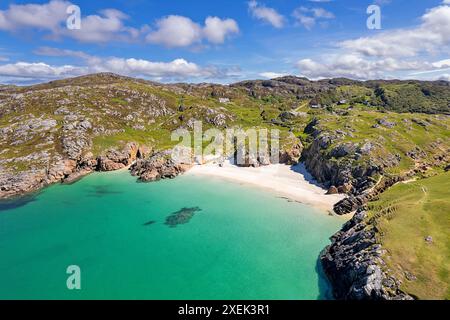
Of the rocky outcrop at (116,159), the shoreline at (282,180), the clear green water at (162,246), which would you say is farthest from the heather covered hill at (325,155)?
the clear green water at (162,246)

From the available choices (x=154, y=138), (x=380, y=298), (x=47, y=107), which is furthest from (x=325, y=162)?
(x=47, y=107)

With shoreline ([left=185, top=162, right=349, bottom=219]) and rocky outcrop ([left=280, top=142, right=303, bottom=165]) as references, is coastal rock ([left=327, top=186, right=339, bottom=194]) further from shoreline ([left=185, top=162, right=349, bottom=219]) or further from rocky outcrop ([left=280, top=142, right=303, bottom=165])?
rocky outcrop ([left=280, top=142, right=303, bottom=165])

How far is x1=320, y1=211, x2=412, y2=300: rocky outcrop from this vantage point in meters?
32.4

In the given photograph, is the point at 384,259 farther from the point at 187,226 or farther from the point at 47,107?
the point at 47,107

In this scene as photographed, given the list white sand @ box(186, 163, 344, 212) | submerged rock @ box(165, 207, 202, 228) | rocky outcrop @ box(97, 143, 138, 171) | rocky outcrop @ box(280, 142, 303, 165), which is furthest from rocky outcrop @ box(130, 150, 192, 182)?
rocky outcrop @ box(280, 142, 303, 165)

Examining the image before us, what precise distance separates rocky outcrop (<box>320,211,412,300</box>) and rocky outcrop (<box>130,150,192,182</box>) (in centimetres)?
6039

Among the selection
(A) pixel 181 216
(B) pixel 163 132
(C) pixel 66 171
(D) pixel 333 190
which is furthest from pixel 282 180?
(B) pixel 163 132

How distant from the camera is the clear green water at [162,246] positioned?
4072 centimetres

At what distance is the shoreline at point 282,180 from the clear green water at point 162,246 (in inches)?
196

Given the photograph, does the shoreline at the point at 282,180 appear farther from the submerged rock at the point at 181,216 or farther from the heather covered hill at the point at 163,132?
the submerged rock at the point at 181,216

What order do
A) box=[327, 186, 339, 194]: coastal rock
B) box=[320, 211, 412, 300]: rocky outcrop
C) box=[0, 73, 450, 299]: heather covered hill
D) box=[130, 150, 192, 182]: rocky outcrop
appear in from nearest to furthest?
box=[320, 211, 412, 300]: rocky outcrop → box=[0, 73, 450, 299]: heather covered hill → box=[327, 186, 339, 194]: coastal rock → box=[130, 150, 192, 182]: rocky outcrop

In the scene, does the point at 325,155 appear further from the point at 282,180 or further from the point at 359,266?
the point at 359,266

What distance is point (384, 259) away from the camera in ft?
117

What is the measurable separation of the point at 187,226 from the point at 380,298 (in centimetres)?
3844
